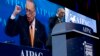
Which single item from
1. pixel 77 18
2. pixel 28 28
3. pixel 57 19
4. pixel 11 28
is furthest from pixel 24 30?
pixel 77 18

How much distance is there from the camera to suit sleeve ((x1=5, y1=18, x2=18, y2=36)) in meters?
2.21

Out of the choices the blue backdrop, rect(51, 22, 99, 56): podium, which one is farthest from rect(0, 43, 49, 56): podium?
rect(51, 22, 99, 56): podium

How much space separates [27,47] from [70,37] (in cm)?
37

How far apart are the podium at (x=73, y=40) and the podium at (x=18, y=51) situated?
0.60ft

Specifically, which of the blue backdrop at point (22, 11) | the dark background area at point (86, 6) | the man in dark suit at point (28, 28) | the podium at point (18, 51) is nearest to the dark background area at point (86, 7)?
the dark background area at point (86, 6)

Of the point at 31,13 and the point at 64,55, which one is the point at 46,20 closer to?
the point at 31,13

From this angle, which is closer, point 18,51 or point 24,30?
point 18,51

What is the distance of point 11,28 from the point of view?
2240 millimetres

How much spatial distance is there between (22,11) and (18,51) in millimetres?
341

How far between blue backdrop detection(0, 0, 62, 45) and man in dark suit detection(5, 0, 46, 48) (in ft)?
0.12

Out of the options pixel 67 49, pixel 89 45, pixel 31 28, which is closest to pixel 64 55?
pixel 67 49

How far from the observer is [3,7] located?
220 centimetres

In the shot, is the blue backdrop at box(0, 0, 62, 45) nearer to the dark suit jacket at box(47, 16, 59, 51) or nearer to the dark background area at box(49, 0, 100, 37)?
the dark suit jacket at box(47, 16, 59, 51)

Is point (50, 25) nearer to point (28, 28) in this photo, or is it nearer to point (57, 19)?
point (57, 19)
